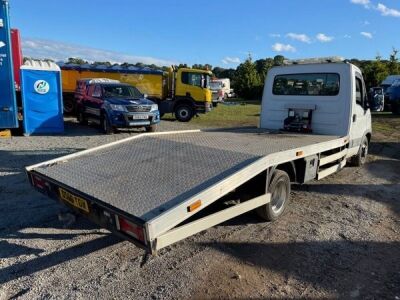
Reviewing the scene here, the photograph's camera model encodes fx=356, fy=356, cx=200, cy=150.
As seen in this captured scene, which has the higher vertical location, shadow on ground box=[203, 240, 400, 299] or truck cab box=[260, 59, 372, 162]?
truck cab box=[260, 59, 372, 162]

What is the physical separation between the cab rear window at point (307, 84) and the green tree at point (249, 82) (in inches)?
1561

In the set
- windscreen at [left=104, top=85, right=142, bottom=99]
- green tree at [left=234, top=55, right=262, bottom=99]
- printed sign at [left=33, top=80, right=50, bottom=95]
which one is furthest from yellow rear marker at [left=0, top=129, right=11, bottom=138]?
green tree at [left=234, top=55, right=262, bottom=99]

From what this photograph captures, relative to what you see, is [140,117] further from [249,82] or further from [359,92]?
[249,82]

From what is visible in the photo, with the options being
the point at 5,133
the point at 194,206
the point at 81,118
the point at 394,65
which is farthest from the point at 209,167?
the point at 394,65

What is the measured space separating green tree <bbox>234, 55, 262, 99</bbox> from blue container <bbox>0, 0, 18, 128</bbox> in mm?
38386

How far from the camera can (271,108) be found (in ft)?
25.9

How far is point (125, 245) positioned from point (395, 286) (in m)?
2.81

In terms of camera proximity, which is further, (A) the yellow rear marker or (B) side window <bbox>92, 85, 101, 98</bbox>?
(B) side window <bbox>92, 85, 101, 98</bbox>

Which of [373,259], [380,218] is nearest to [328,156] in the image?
[380,218]

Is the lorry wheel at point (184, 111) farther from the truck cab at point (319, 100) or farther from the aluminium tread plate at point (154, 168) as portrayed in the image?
the aluminium tread plate at point (154, 168)

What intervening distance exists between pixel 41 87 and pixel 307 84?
8.86 metres

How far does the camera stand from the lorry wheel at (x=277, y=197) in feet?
15.1

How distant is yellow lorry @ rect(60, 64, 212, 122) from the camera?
18.1m

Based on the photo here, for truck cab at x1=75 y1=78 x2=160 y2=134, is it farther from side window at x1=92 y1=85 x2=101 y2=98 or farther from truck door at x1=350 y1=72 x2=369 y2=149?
truck door at x1=350 y1=72 x2=369 y2=149
